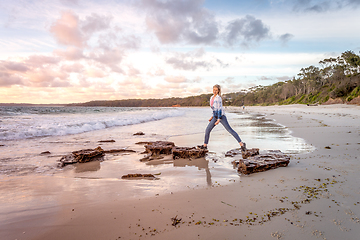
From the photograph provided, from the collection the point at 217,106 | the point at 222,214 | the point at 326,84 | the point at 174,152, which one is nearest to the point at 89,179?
the point at 174,152

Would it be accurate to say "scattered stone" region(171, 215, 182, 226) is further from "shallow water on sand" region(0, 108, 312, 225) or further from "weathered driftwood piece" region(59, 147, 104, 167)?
"weathered driftwood piece" region(59, 147, 104, 167)

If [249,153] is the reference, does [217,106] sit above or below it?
above

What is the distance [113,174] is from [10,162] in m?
3.12

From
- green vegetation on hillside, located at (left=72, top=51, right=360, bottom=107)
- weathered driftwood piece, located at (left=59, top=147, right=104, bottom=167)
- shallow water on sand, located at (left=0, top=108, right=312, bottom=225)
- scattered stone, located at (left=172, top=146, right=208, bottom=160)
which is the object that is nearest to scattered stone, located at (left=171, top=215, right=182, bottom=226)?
shallow water on sand, located at (left=0, top=108, right=312, bottom=225)

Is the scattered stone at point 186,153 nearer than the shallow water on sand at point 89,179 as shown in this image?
No

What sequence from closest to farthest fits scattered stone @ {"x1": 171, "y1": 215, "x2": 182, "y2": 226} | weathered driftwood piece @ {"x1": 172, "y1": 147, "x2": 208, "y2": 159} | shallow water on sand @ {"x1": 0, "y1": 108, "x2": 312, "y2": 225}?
scattered stone @ {"x1": 171, "y1": 215, "x2": 182, "y2": 226} → shallow water on sand @ {"x1": 0, "y1": 108, "x2": 312, "y2": 225} → weathered driftwood piece @ {"x1": 172, "y1": 147, "x2": 208, "y2": 159}

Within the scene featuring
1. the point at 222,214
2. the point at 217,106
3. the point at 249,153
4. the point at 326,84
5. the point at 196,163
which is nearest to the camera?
the point at 222,214

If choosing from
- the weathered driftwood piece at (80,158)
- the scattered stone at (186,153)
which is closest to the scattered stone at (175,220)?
the scattered stone at (186,153)

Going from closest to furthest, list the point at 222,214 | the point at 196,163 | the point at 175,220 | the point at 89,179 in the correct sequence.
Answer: the point at 175,220 < the point at 222,214 < the point at 89,179 < the point at 196,163

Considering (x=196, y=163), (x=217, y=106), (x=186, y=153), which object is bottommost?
(x=196, y=163)

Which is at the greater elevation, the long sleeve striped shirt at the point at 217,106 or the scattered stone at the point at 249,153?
the long sleeve striped shirt at the point at 217,106

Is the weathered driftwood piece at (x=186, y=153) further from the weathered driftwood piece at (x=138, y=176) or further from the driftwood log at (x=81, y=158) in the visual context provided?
the driftwood log at (x=81, y=158)

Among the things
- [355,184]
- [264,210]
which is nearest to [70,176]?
[264,210]

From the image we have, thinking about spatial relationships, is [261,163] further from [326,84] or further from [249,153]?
[326,84]
